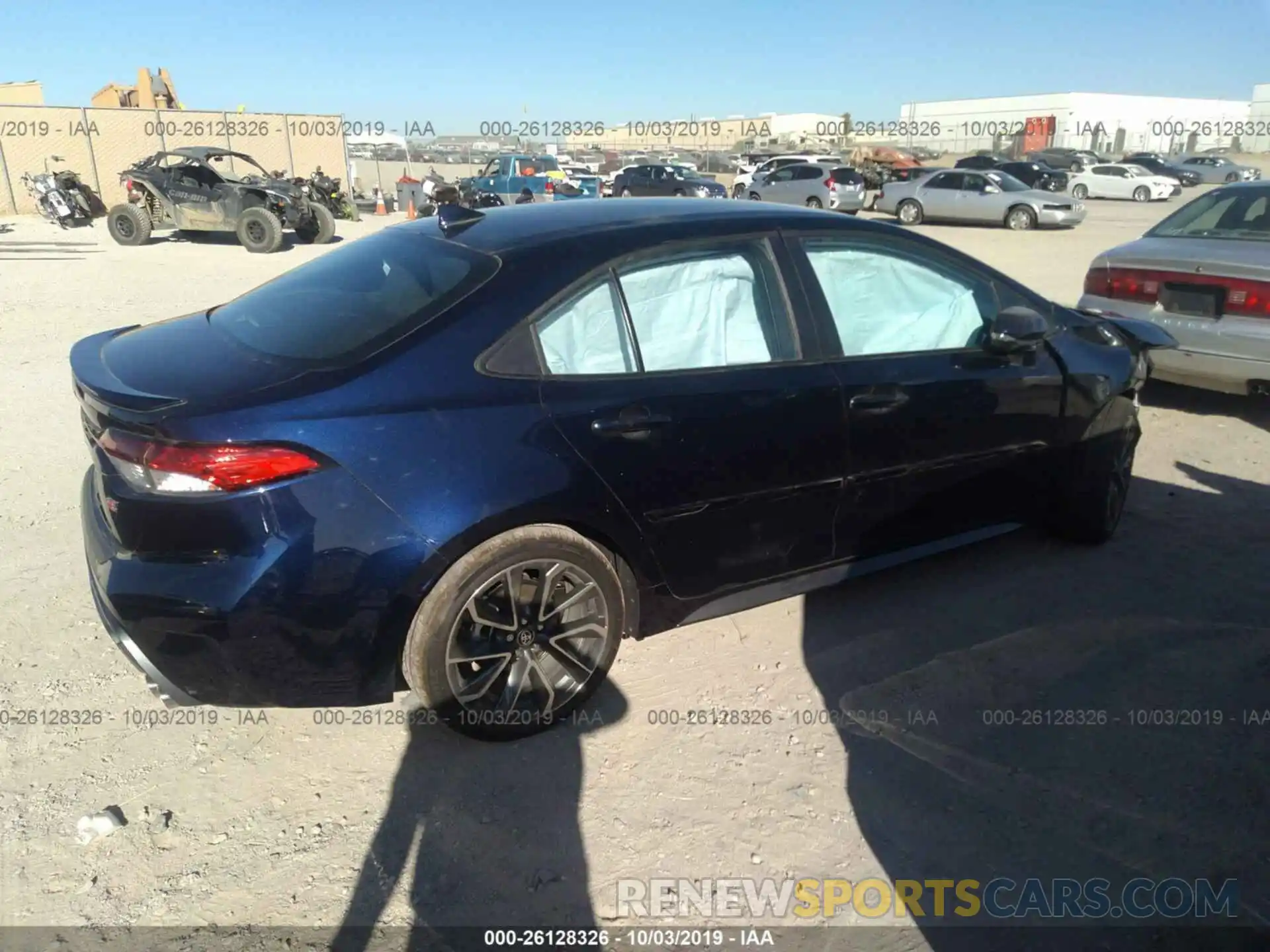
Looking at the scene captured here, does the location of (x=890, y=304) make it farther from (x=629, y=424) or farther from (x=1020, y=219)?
(x=1020, y=219)

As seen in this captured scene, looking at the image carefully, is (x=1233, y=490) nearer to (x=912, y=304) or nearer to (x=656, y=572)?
(x=912, y=304)

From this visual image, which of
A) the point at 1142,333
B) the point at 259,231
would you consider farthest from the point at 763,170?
the point at 1142,333

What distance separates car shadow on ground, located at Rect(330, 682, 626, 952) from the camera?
2.33 metres

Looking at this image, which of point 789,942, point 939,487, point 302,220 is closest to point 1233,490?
point 939,487

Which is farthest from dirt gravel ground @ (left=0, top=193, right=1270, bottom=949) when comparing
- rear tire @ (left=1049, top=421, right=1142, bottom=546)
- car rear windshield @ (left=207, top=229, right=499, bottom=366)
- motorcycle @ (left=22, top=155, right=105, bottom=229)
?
motorcycle @ (left=22, top=155, right=105, bottom=229)

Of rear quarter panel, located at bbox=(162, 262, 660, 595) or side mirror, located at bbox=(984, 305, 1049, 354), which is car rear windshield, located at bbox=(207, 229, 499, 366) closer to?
rear quarter panel, located at bbox=(162, 262, 660, 595)

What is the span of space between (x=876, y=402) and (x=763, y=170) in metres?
29.7

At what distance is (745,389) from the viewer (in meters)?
3.09

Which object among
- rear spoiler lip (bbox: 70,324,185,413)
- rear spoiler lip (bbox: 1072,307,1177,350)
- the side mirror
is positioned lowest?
rear spoiler lip (bbox: 1072,307,1177,350)

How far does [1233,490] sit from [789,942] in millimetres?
4272

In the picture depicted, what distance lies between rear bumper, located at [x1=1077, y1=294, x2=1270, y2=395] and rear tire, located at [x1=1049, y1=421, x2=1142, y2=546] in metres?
1.71

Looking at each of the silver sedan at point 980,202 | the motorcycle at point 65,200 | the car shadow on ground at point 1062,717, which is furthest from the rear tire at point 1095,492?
the motorcycle at point 65,200

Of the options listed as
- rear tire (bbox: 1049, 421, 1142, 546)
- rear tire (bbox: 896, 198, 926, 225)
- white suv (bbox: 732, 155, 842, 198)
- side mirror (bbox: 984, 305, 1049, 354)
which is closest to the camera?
side mirror (bbox: 984, 305, 1049, 354)

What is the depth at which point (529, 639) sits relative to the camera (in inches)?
115
